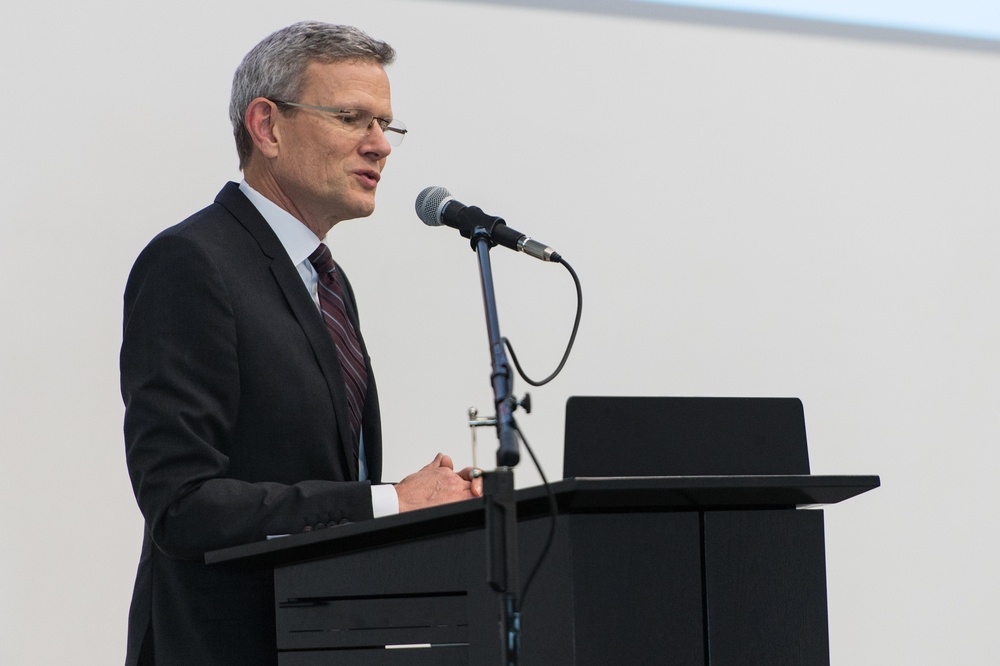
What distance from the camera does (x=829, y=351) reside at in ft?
11.3

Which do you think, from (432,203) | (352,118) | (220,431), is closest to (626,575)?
(432,203)

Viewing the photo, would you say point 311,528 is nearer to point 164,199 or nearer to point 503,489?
point 503,489

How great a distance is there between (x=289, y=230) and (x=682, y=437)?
1.08 metres

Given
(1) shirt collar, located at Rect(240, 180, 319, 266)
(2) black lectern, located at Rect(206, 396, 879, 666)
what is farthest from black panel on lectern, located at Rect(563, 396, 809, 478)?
(1) shirt collar, located at Rect(240, 180, 319, 266)

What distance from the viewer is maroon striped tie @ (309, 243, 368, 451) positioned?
2.14m

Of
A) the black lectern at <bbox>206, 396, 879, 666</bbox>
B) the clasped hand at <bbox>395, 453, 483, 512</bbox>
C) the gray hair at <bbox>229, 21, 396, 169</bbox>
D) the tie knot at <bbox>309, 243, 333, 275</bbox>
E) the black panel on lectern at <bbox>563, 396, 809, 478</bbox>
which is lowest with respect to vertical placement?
the black lectern at <bbox>206, 396, 879, 666</bbox>

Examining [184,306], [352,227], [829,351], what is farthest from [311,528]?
[829,351]

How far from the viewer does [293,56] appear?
228 cm

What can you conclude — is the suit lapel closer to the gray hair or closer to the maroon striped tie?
the maroon striped tie

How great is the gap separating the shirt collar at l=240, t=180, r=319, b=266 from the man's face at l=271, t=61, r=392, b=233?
0.04 m

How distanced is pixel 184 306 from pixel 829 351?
2.16 meters

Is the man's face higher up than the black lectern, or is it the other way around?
the man's face

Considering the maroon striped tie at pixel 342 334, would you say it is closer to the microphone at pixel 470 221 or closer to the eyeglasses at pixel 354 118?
the eyeglasses at pixel 354 118

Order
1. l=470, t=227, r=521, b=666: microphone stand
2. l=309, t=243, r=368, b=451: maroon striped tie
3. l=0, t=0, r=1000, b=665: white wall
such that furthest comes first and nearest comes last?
1. l=0, t=0, r=1000, b=665: white wall
2. l=309, t=243, r=368, b=451: maroon striped tie
3. l=470, t=227, r=521, b=666: microphone stand
